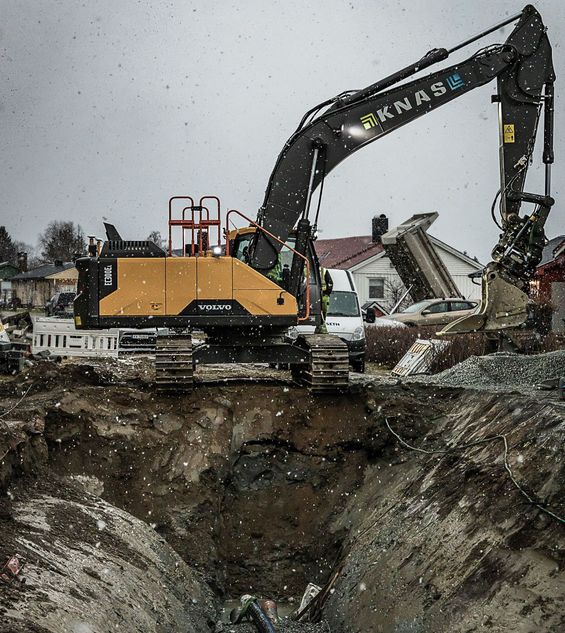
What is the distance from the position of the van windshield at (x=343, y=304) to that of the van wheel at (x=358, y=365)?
0.92 m

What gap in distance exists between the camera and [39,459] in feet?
24.9

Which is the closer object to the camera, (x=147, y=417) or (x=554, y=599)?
(x=554, y=599)

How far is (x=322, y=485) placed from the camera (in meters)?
9.19

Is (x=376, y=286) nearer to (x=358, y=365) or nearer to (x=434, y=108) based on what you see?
(x=358, y=365)

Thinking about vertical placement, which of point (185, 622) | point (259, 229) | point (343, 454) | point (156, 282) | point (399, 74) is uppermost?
point (399, 74)

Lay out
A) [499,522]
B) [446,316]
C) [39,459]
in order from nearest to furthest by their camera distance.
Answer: [499,522] → [39,459] → [446,316]

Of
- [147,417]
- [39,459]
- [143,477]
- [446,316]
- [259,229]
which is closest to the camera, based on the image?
[39,459]

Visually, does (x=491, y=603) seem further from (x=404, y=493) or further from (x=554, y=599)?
(x=404, y=493)

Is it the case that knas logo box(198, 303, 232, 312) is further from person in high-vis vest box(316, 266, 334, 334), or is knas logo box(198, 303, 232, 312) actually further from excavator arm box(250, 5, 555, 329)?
person in high-vis vest box(316, 266, 334, 334)

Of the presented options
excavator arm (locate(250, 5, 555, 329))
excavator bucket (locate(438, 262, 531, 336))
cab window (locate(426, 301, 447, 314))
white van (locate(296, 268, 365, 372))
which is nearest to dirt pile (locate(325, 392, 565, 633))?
excavator bucket (locate(438, 262, 531, 336))

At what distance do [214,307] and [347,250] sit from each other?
1302 inches

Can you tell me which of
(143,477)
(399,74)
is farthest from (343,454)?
(399,74)

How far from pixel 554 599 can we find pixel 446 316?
17.3 metres

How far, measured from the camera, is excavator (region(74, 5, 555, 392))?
9.66 meters
